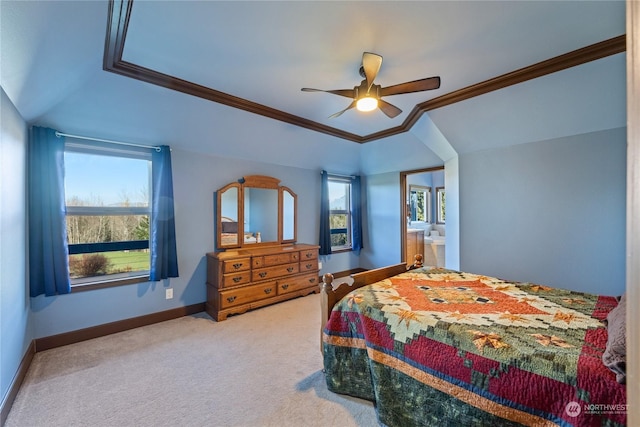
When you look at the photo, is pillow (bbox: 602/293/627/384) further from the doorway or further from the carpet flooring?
the doorway

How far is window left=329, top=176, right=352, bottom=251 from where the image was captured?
204 inches

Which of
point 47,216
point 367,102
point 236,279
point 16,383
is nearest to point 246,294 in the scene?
point 236,279

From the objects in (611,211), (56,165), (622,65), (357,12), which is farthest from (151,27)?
(611,211)

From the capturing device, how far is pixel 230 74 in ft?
8.27

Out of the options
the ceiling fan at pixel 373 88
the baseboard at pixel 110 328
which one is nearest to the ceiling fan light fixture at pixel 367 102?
the ceiling fan at pixel 373 88

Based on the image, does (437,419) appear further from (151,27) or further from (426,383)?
(151,27)

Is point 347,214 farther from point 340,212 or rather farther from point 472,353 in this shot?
point 472,353

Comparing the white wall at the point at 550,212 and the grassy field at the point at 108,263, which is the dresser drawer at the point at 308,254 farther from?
the white wall at the point at 550,212

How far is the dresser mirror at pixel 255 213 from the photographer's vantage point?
12.4ft

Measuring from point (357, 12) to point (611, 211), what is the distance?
123 inches

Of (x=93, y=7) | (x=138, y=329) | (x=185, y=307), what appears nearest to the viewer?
(x=93, y=7)

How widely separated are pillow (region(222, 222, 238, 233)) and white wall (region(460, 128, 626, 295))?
3.18m

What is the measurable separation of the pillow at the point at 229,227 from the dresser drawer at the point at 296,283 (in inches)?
38.0

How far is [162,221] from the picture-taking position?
125 inches
